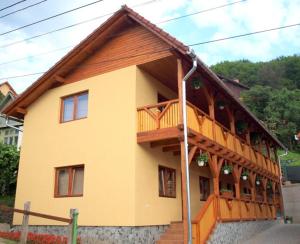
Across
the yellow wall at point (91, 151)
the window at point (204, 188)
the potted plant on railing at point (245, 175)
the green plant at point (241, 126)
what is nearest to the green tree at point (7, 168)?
the yellow wall at point (91, 151)

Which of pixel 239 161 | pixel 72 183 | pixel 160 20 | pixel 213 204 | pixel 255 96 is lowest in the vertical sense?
pixel 213 204

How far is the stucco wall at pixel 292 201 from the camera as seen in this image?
23797 mm

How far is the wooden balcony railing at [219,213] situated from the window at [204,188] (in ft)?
6.01

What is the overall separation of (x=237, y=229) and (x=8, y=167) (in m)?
11.5

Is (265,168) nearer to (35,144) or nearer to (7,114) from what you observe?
(35,144)

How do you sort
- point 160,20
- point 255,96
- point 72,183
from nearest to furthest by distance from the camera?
1. point 160,20
2. point 72,183
3. point 255,96

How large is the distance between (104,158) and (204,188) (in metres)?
6.19

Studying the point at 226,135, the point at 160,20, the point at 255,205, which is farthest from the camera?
the point at 255,205

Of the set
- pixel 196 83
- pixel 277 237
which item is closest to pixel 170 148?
pixel 196 83

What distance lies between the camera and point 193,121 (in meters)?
12.0

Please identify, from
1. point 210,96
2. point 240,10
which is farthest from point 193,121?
point 240,10

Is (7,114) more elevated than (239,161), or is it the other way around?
(7,114)

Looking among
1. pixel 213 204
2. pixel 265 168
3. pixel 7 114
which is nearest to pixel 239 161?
pixel 213 204

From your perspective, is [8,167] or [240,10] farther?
[8,167]
